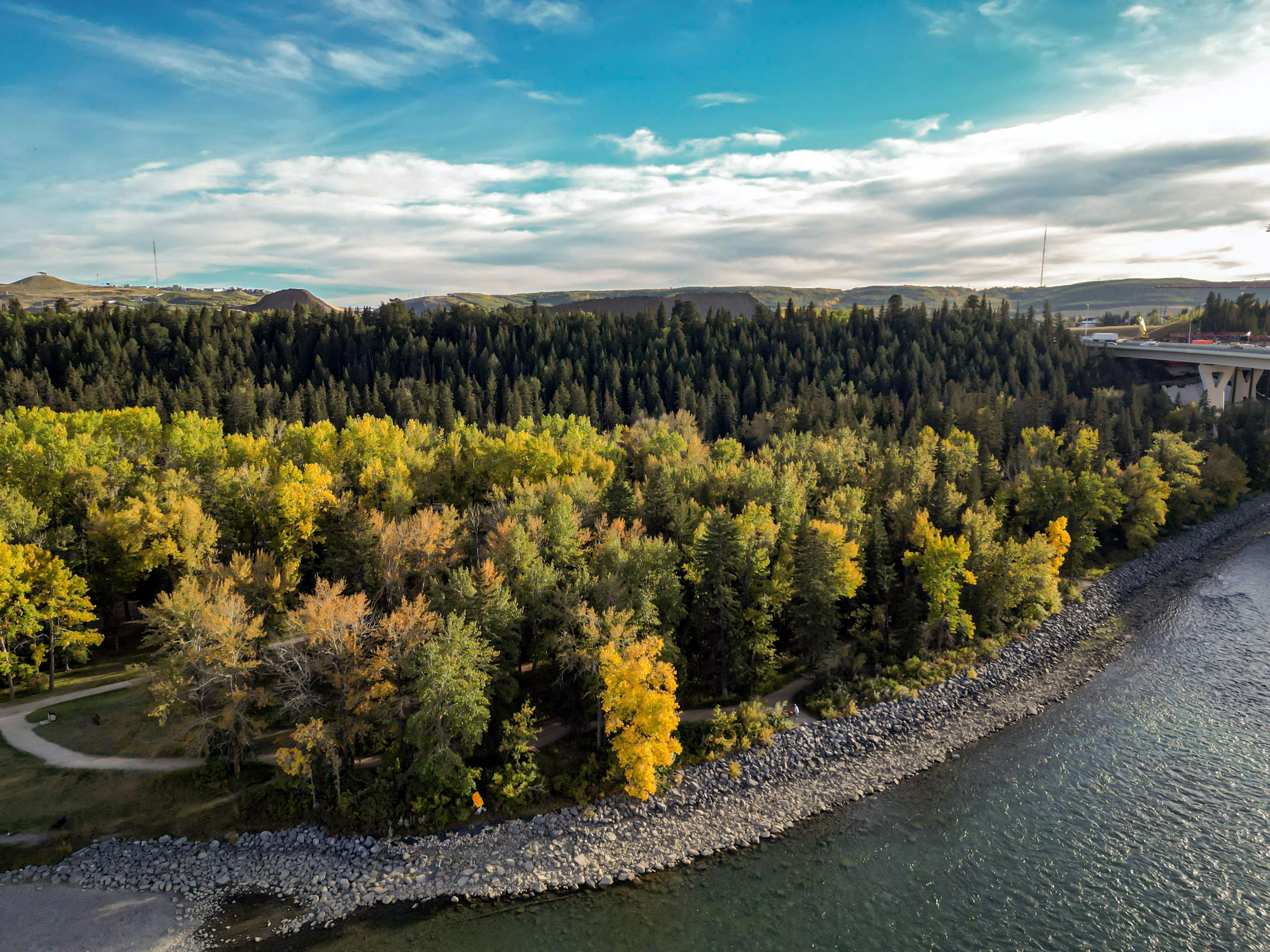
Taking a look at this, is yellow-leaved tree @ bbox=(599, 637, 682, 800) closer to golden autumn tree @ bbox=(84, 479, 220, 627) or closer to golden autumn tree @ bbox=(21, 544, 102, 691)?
golden autumn tree @ bbox=(84, 479, 220, 627)

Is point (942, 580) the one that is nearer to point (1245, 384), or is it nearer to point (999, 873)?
point (999, 873)

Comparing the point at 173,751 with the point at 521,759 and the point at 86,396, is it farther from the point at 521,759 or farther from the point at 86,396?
the point at 86,396

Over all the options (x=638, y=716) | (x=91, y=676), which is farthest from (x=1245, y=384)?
(x=91, y=676)

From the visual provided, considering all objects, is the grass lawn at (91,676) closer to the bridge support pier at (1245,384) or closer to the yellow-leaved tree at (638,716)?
the yellow-leaved tree at (638,716)

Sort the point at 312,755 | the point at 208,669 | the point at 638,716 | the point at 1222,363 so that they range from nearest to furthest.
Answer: the point at 208,669 < the point at 312,755 < the point at 638,716 < the point at 1222,363

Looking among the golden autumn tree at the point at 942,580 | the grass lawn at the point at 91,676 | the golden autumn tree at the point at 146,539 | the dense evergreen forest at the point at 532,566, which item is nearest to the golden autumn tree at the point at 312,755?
the dense evergreen forest at the point at 532,566
